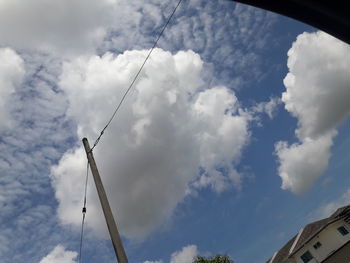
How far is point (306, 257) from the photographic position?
116 feet

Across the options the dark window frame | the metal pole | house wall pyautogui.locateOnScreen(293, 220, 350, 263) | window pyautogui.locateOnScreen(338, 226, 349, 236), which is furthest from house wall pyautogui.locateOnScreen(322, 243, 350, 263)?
the metal pole

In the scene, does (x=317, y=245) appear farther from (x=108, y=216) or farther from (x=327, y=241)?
(x=108, y=216)

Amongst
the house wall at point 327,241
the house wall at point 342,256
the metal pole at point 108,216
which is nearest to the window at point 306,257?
the house wall at point 327,241

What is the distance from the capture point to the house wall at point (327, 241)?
112 feet

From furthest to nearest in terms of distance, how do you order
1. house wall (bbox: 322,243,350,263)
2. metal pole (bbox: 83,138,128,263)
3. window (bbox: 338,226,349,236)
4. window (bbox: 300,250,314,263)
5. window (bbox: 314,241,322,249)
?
1. window (bbox: 300,250,314,263)
2. window (bbox: 314,241,322,249)
3. window (bbox: 338,226,349,236)
4. house wall (bbox: 322,243,350,263)
5. metal pole (bbox: 83,138,128,263)

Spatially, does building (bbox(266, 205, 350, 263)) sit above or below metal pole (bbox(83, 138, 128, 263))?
above

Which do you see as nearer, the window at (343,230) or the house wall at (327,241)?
the house wall at (327,241)

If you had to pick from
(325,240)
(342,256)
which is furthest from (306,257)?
(342,256)

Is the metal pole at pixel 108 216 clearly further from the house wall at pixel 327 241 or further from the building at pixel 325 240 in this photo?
the house wall at pixel 327 241

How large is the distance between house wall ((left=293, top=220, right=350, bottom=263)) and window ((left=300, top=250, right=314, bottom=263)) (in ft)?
1.30

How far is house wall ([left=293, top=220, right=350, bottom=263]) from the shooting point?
3403 cm

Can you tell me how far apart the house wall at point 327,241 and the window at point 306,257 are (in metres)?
0.40

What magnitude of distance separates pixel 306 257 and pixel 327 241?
3.05 m

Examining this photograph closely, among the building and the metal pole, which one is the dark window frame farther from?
the metal pole
